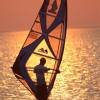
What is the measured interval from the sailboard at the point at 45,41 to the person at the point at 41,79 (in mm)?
781

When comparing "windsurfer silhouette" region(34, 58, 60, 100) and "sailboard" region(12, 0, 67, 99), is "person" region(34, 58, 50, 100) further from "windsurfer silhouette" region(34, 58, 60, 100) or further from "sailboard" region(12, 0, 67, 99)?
"sailboard" region(12, 0, 67, 99)

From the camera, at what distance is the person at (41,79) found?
22.6 metres

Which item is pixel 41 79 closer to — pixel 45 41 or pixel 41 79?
pixel 41 79

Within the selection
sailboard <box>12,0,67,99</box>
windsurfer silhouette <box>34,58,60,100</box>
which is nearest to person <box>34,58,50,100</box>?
windsurfer silhouette <box>34,58,60,100</box>

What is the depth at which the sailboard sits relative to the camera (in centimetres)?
2458

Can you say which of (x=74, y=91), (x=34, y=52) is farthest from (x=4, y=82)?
(x=34, y=52)

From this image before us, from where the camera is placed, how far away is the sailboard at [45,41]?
2458cm

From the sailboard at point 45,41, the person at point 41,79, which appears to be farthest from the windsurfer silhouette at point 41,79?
the sailboard at point 45,41

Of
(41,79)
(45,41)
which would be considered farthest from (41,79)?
(45,41)

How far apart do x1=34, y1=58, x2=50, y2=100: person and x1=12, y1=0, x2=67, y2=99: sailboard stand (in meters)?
0.78

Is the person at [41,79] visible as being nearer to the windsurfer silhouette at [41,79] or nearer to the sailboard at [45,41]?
the windsurfer silhouette at [41,79]

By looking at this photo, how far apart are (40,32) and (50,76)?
2.52 m

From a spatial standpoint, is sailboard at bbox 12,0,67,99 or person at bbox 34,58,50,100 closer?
person at bbox 34,58,50,100

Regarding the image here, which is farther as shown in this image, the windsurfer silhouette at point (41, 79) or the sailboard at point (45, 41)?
the sailboard at point (45, 41)
